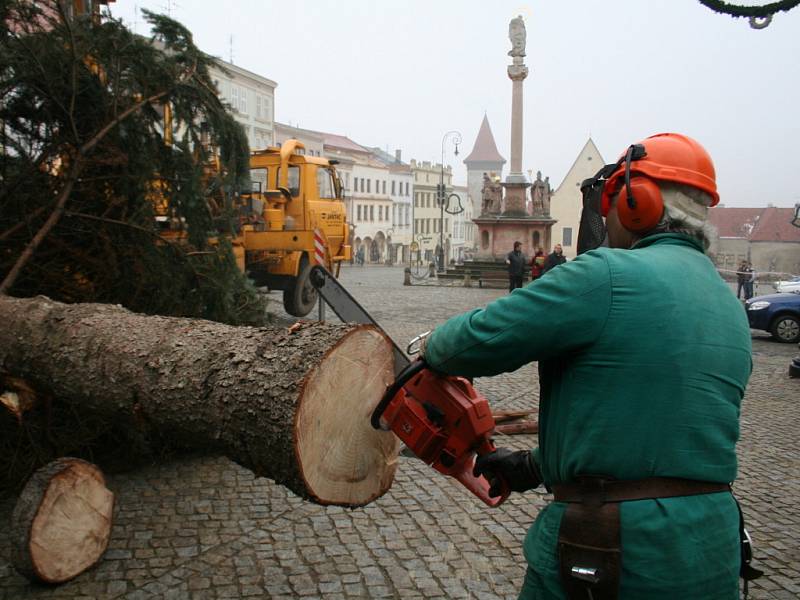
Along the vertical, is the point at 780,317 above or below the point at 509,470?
below

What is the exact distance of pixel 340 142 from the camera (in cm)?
8088

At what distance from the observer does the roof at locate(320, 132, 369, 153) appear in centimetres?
7712

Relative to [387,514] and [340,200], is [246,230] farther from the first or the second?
[387,514]

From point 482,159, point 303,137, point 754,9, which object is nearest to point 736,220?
point 482,159

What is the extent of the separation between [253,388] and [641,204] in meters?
1.55

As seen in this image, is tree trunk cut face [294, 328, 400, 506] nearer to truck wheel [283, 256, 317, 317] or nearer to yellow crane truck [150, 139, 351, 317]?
yellow crane truck [150, 139, 351, 317]

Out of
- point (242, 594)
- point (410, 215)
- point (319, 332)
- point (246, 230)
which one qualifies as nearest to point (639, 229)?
point (319, 332)

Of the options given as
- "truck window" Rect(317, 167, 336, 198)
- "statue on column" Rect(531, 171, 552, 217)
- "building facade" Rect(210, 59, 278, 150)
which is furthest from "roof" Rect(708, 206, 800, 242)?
"truck window" Rect(317, 167, 336, 198)

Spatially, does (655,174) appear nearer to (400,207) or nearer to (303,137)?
(303,137)

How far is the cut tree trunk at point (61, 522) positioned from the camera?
352cm

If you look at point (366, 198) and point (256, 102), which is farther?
point (366, 198)

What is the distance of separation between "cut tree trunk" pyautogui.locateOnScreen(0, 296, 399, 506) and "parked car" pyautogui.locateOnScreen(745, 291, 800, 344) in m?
13.0

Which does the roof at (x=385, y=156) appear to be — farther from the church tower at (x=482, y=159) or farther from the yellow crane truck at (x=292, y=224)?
the yellow crane truck at (x=292, y=224)

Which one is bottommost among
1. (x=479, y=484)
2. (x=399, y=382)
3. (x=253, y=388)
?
(x=479, y=484)
